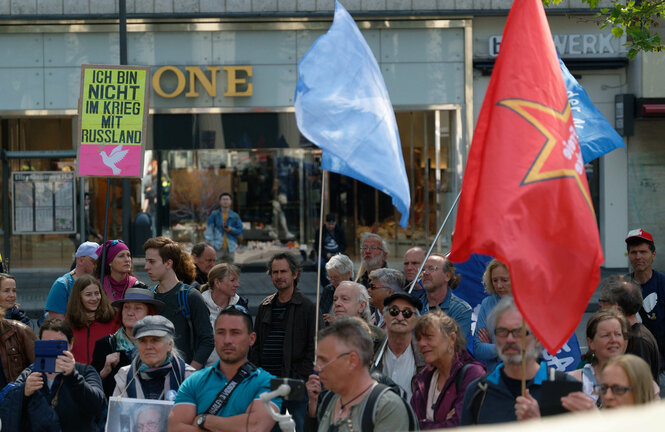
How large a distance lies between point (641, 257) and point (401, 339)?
274 centimetres

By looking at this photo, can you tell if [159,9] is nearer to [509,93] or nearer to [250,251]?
[250,251]

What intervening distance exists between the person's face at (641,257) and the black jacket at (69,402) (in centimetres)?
452

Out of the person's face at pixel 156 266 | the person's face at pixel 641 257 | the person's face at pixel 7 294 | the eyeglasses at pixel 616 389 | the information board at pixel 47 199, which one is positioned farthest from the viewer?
the information board at pixel 47 199

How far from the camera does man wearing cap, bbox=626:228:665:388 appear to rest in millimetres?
7668

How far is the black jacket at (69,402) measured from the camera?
5.93 metres

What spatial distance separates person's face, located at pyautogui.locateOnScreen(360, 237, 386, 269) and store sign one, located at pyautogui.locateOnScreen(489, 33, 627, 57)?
11552 mm

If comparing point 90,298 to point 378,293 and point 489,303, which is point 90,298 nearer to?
point 378,293

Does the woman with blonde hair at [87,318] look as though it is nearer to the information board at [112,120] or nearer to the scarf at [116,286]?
the scarf at [116,286]

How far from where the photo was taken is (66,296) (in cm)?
811

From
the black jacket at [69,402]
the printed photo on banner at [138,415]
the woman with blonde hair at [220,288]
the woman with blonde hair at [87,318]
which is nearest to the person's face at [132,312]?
the woman with blonde hair at [87,318]

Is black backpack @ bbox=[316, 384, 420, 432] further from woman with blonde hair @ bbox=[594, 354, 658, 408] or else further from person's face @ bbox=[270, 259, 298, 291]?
→ person's face @ bbox=[270, 259, 298, 291]

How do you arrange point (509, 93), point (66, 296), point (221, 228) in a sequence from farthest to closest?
point (221, 228) → point (66, 296) → point (509, 93)

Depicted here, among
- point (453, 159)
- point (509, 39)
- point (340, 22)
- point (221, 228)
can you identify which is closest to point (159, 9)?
point (221, 228)

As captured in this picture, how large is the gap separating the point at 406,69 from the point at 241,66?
133 inches
